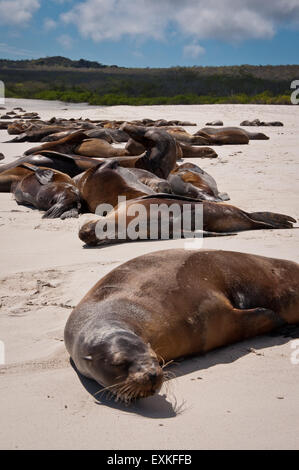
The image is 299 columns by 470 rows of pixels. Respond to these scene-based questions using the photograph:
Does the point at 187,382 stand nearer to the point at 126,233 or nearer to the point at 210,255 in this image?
the point at 210,255

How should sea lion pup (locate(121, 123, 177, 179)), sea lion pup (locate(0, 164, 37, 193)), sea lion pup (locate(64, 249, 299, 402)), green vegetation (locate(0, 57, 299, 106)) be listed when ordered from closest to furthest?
sea lion pup (locate(64, 249, 299, 402))
sea lion pup (locate(121, 123, 177, 179))
sea lion pup (locate(0, 164, 37, 193))
green vegetation (locate(0, 57, 299, 106))

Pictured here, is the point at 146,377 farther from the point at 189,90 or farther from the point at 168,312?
the point at 189,90

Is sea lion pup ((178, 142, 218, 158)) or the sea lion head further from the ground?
sea lion pup ((178, 142, 218, 158))

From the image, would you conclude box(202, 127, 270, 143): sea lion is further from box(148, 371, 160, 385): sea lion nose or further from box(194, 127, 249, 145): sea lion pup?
box(148, 371, 160, 385): sea lion nose

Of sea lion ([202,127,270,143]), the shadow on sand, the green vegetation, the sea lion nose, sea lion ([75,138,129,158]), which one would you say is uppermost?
the green vegetation

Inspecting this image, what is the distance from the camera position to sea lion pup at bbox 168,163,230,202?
21.8ft

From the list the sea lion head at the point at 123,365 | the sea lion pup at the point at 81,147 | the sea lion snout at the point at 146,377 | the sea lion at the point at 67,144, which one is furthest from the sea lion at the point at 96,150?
the sea lion snout at the point at 146,377

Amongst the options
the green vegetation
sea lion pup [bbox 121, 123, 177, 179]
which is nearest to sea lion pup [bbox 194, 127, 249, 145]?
sea lion pup [bbox 121, 123, 177, 179]

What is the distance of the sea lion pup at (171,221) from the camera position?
5180mm

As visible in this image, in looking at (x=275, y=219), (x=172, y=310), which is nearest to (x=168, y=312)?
(x=172, y=310)

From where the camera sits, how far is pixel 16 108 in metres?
28.7

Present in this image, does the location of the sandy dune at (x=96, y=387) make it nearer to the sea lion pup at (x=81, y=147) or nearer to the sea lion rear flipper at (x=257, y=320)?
the sea lion rear flipper at (x=257, y=320)

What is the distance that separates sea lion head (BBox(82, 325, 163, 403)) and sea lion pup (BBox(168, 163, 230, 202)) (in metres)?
4.08
